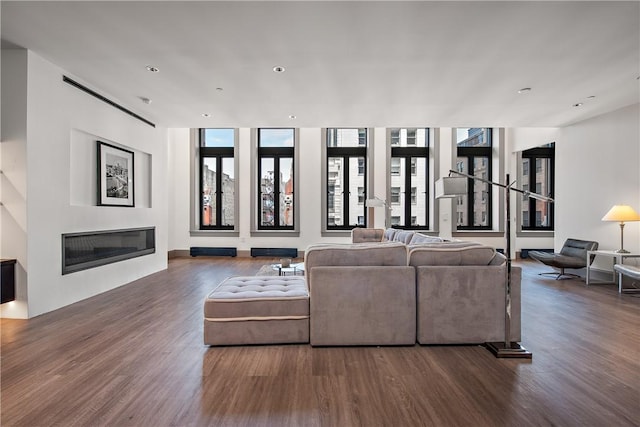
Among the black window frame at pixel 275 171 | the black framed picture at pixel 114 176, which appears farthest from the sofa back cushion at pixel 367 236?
the black framed picture at pixel 114 176

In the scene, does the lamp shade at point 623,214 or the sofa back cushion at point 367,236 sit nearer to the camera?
the lamp shade at point 623,214

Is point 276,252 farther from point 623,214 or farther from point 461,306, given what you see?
point 623,214

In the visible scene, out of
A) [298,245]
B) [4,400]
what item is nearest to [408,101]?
[298,245]

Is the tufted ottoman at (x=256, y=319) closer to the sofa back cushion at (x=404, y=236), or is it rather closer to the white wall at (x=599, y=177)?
the sofa back cushion at (x=404, y=236)

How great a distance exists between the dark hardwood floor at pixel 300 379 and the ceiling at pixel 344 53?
2868 mm

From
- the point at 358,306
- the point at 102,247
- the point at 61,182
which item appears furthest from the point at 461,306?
the point at 102,247

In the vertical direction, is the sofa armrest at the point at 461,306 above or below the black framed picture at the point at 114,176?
below

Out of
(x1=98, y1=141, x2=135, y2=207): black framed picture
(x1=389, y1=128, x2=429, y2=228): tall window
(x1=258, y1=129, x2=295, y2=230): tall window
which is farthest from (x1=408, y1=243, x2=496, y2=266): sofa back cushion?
(x1=258, y1=129, x2=295, y2=230): tall window

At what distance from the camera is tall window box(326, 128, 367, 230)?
8555 millimetres

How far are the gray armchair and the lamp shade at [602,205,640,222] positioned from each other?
2.75 feet

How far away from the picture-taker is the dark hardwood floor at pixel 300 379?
1804mm

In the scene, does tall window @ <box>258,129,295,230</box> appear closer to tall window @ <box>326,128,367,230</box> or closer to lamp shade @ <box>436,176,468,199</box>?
tall window @ <box>326,128,367,230</box>

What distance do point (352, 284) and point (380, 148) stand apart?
6.21m

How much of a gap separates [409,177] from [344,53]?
5.59 m
